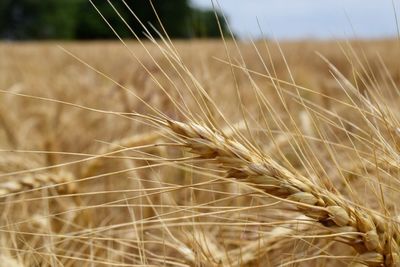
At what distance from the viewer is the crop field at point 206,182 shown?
0.62 metres

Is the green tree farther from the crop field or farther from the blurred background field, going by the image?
the crop field

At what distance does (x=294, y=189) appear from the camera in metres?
0.61

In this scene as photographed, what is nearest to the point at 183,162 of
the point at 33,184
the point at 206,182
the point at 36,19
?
the point at 206,182

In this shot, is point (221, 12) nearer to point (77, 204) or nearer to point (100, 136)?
point (77, 204)

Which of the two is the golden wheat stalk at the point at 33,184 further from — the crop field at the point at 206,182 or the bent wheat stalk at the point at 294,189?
the bent wheat stalk at the point at 294,189

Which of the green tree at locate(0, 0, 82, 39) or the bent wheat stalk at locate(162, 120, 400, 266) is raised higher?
the green tree at locate(0, 0, 82, 39)

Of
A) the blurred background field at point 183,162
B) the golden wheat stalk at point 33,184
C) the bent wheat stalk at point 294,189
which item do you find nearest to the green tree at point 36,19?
the blurred background field at point 183,162

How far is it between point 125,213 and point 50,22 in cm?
3065

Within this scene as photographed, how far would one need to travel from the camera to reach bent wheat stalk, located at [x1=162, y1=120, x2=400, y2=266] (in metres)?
0.60

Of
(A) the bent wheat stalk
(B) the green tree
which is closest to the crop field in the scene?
(A) the bent wheat stalk

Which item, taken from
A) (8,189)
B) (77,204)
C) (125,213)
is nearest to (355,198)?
(8,189)

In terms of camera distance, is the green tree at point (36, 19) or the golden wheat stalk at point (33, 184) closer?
the golden wheat stalk at point (33, 184)

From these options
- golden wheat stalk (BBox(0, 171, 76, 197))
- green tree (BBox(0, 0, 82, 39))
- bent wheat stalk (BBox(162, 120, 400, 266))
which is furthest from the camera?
green tree (BBox(0, 0, 82, 39))

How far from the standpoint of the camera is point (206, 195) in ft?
4.33
